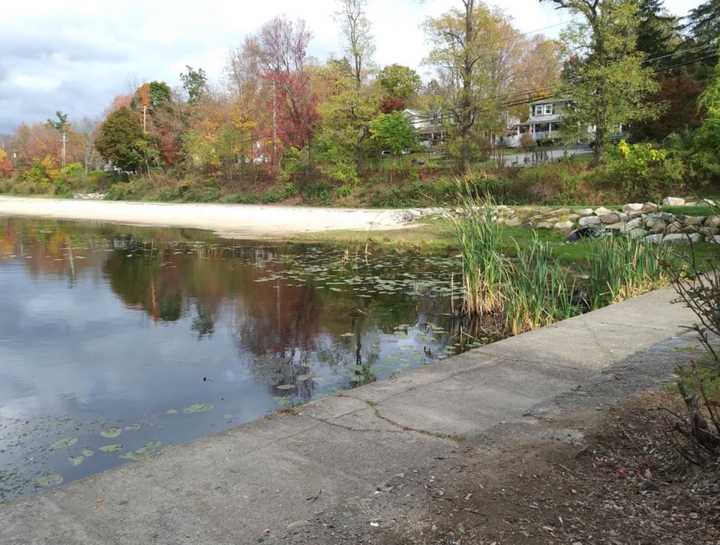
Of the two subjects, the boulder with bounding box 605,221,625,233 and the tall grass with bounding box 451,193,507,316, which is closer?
the tall grass with bounding box 451,193,507,316

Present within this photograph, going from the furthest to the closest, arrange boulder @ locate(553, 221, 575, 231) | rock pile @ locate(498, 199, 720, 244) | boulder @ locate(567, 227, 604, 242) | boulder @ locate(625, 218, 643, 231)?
boulder @ locate(553, 221, 575, 231) → boulder @ locate(567, 227, 604, 242) → boulder @ locate(625, 218, 643, 231) → rock pile @ locate(498, 199, 720, 244)

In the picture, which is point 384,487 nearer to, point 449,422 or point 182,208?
point 449,422

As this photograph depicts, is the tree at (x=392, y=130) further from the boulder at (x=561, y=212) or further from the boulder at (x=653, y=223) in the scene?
the boulder at (x=653, y=223)

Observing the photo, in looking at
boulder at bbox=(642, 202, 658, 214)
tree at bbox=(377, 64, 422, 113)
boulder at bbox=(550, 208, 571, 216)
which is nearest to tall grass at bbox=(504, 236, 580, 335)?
boulder at bbox=(642, 202, 658, 214)

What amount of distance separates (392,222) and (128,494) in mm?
24373

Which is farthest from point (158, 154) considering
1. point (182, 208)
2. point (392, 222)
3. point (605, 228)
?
point (605, 228)

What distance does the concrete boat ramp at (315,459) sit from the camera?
118 inches

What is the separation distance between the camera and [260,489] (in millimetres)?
3367

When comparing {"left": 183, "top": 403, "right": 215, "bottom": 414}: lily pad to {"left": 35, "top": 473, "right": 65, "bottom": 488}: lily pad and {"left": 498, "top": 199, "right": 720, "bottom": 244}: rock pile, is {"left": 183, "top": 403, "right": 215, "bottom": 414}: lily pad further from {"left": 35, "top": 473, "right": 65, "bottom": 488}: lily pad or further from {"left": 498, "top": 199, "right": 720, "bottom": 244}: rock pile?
{"left": 498, "top": 199, "right": 720, "bottom": 244}: rock pile

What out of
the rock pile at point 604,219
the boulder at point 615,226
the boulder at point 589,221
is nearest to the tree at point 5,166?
the rock pile at point 604,219

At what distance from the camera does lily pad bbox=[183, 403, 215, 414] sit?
19.9 ft

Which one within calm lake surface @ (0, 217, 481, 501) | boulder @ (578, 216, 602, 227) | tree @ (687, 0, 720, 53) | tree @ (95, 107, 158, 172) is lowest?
calm lake surface @ (0, 217, 481, 501)

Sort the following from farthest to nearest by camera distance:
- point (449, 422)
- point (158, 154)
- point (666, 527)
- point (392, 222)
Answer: point (158, 154), point (392, 222), point (449, 422), point (666, 527)

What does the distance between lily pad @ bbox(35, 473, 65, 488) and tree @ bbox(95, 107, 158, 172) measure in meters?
57.3
